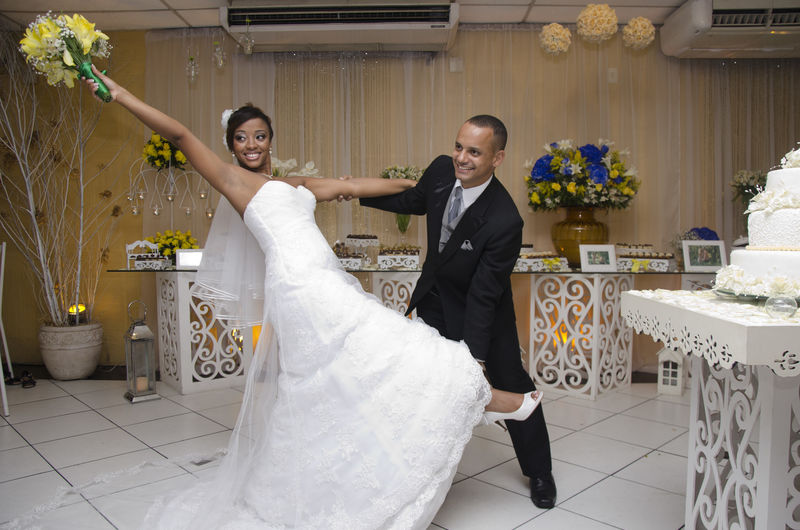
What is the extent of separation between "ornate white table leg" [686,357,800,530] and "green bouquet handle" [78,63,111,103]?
7.79 feet

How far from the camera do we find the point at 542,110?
204 inches

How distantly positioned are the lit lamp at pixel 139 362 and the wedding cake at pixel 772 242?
364 cm

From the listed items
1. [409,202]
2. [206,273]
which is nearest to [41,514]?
[206,273]

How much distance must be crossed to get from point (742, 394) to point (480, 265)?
1092mm

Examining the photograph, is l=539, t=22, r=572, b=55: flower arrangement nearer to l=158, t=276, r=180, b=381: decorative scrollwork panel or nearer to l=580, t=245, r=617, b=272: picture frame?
l=580, t=245, r=617, b=272: picture frame

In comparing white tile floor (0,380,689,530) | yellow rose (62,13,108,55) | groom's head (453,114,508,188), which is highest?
yellow rose (62,13,108,55)

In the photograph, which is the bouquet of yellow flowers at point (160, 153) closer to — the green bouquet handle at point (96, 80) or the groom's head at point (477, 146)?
the green bouquet handle at point (96, 80)

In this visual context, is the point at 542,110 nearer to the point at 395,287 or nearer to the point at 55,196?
the point at 395,287

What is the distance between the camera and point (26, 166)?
4.93 metres

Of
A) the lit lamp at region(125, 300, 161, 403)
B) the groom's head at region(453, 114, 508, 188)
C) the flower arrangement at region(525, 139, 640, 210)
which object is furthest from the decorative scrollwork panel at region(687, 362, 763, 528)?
the lit lamp at region(125, 300, 161, 403)

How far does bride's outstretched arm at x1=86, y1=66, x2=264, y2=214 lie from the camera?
87.2 inches

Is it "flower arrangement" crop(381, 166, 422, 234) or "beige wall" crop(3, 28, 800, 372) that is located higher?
"beige wall" crop(3, 28, 800, 372)

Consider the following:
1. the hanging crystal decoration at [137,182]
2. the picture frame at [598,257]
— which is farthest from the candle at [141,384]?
the picture frame at [598,257]

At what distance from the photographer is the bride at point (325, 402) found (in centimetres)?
219
